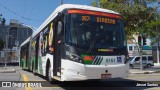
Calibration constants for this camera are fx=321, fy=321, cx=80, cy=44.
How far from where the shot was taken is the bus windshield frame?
11.8 m

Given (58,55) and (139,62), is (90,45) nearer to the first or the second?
(58,55)

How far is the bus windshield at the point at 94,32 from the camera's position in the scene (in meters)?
11.8

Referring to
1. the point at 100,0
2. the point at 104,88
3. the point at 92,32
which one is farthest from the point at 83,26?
the point at 100,0

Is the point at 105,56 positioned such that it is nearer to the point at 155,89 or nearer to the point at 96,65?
the point at 96,65

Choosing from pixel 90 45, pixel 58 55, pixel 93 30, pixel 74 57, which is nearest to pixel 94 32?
pixel 93 30

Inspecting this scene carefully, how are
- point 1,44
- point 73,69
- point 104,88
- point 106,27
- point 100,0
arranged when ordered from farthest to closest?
1. point 1,44
2. point 100,0
3. point 104,88
4. point 106,27
5. point 73,69

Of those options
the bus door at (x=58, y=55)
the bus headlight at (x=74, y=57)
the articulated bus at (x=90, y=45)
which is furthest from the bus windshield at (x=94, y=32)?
the bus door at (x=58, y=55)

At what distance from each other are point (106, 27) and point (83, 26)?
927 millimetres

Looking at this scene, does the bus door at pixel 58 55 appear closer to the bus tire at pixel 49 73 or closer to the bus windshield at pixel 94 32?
the bus windshield at pixel 94 32

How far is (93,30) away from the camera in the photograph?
474 inches

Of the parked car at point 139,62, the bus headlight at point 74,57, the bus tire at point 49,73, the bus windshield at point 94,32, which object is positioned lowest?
the parked car at point 139,62

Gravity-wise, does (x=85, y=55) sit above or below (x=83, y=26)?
below

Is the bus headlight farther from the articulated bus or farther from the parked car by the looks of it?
the parked car

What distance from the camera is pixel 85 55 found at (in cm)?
1149
